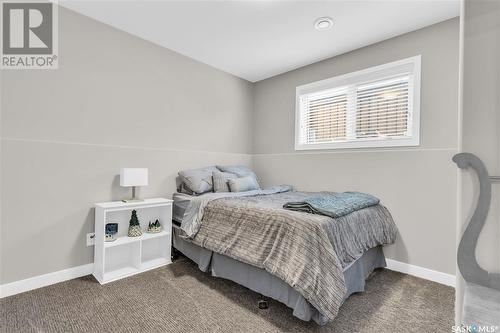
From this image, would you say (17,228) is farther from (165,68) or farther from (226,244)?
(165,68)

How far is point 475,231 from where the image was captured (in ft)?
2.85

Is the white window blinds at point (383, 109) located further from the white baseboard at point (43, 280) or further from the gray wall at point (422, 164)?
the white baseboard at point (43, 280)

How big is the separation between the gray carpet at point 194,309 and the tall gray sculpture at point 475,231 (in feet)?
3.27

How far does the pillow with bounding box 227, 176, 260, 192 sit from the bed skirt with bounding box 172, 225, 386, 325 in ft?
2.86

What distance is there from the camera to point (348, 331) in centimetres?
156

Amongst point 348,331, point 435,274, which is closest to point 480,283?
point 348,331

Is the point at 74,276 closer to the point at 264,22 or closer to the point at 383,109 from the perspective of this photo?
the point at 264,22

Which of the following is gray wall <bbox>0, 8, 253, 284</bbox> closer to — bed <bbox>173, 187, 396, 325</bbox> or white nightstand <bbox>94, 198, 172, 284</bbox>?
white nightstand <bbox>94, 198, 172, 284</bbox>

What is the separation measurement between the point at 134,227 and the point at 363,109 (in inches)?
117

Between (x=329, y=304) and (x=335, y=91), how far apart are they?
262 cm

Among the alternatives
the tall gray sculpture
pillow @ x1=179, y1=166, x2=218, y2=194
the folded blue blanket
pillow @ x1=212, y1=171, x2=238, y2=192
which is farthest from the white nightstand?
the tall gray sculpture

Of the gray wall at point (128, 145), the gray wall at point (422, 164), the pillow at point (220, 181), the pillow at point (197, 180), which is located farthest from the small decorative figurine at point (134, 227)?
the gray wall at point (422, 164)

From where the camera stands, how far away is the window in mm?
2527

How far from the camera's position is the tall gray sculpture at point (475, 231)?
86cm
